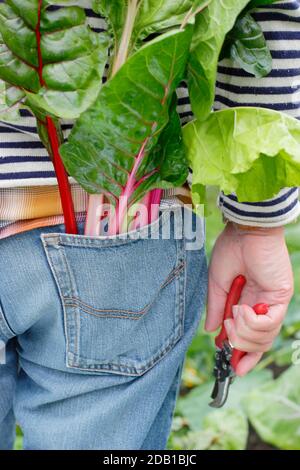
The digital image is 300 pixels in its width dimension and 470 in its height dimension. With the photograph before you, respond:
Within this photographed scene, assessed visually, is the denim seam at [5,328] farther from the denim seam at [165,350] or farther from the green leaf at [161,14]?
the green leaf at [161,14]

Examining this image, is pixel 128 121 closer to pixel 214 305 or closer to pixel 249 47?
pixel 249 47

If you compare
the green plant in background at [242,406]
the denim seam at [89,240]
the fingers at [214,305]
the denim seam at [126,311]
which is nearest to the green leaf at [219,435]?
the green plant in background at [242,406]

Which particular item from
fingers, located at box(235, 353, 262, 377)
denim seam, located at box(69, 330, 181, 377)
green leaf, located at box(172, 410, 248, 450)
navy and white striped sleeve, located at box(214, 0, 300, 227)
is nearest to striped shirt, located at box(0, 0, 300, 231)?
navy and white striped sleeve, located at box(214, 0, 300, 227)

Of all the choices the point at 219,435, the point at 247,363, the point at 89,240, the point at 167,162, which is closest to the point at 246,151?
the point at 167,162

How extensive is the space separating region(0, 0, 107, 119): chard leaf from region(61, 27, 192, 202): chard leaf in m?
0.02

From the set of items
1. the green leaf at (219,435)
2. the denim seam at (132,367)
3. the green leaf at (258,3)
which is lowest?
the green leaf at (219,435)

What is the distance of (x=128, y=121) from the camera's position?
62 cm

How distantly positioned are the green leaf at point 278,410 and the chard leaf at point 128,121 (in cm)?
93

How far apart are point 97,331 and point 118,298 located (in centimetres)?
5

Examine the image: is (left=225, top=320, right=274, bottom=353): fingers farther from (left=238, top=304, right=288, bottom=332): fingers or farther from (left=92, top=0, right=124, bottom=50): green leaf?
(left=92, top=0, right=124, bottom=50): green leaf

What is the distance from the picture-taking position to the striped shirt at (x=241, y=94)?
0.71 m

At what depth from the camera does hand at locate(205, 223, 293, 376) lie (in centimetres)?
87

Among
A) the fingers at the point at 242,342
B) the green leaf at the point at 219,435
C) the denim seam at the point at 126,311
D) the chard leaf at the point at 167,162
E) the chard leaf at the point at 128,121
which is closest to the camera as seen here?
the chard leaf at the point at 128,121
